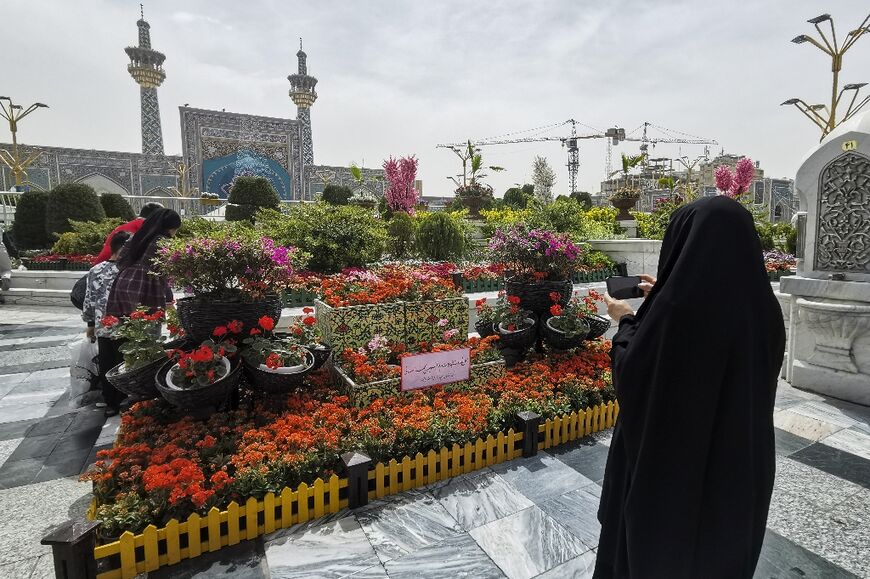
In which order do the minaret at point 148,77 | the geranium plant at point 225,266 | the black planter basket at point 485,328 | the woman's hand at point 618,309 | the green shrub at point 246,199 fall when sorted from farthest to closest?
the minaret at point 148,77, the green shrub at point 246,199, the black planter basket at point 485,328, the geranium plant at point 225,266, the woman's hand at point 618,309

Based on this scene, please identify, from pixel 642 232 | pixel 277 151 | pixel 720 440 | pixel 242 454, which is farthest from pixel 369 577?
pixel 277 151

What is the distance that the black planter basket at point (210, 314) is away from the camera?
353cm

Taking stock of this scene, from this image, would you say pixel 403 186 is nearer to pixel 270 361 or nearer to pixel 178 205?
pixel 270 361

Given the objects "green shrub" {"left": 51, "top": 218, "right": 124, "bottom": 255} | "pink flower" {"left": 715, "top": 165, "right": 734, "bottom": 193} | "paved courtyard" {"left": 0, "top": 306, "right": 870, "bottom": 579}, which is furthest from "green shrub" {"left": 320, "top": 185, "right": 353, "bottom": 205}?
"paved courtyard" {"left": 0, "top": 306, "right": 870, "bottom": 579}

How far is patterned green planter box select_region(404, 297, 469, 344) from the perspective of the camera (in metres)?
4.39

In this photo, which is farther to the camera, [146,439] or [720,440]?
[146,439]

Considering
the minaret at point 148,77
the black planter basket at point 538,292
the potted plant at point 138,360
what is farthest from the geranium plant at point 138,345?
the minaret at point 148,77

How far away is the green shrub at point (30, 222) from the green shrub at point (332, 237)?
1013 cm

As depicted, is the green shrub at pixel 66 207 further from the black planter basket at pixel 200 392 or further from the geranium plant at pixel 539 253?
the geranium plant at pixel 539 253

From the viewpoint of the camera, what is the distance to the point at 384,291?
4.39 metres

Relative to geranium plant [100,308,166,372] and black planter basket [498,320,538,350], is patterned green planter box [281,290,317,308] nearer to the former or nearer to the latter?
black planter basket [498,320,538,350]

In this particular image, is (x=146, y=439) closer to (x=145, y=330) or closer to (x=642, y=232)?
(x=145, y=330)

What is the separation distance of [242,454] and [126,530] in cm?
69

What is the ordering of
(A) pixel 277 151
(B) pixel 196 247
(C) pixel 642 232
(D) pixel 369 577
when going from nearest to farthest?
(D) pixel 369 577 → (B) pixel 196 247 → (C) pixel 642 232 → (A) pixel 277 151
